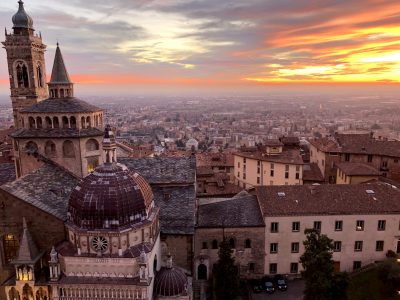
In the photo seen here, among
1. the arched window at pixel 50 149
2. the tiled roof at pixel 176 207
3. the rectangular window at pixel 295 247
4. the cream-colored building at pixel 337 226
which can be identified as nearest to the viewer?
the tiled roof at pixel 176 207

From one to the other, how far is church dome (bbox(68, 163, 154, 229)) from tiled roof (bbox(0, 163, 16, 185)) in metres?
19.0

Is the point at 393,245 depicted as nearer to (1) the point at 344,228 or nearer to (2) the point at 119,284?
(1) the point at 344,228

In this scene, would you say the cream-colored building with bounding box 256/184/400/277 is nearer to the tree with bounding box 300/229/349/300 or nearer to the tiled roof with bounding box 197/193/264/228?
the tiled roof with bounding box 197/193/264/228

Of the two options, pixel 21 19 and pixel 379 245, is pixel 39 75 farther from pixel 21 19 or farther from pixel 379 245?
pixel 379 245

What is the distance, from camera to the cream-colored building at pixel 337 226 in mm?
44031

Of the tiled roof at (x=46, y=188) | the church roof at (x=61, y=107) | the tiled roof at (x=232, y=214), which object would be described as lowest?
the tiled roof at (x=232, y=214)

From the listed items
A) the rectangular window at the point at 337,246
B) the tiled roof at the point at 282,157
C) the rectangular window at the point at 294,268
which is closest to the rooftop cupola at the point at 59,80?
the rectangular window at the point at 294,268

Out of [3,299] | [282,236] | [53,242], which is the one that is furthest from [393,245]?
[3,299]

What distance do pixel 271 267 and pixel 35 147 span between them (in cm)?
3200

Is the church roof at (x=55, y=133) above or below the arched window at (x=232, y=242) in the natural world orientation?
above

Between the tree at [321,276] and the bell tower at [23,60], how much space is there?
172 feet

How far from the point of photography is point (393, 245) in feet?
148

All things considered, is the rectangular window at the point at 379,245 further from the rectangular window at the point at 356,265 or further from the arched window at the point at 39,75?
the arched window at the point at 39,75

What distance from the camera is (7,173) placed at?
4859 centimetres
